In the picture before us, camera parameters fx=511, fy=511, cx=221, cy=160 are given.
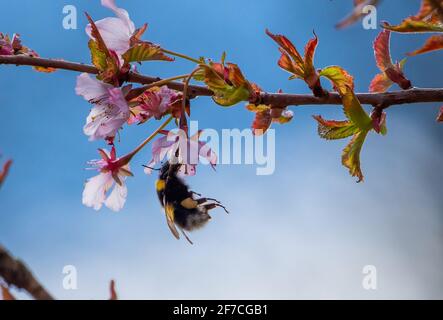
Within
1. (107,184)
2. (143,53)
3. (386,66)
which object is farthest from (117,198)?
(386,66)

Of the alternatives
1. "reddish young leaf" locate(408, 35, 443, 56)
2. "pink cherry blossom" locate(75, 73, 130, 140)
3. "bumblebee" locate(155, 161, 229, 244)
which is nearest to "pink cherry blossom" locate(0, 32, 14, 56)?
"pink cherry blossom" locate(75, 73, 130, 140)

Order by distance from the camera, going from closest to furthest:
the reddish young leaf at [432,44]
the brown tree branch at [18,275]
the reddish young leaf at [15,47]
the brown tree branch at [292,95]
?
the brown tree branch at [18,275]
the reddish young leaf at [432,44]
the brown tree branch at [292,95]
the reddish young leaf at [15,47]

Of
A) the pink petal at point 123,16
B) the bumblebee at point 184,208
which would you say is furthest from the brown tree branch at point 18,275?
the pink petal at point 123,16

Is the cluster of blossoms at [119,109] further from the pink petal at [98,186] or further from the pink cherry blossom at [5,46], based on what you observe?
the pink cherry blossom at [5,46]
